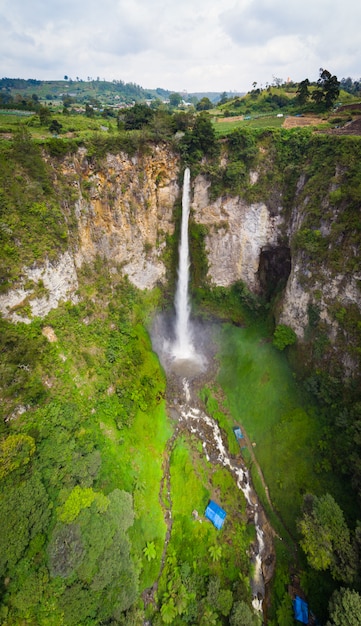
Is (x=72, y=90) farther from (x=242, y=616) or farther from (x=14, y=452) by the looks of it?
(x=242, y=616)

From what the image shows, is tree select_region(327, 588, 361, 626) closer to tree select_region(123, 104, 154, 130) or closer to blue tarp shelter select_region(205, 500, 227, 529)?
blue tarp shelter select_region(205, 500, 227, 529)

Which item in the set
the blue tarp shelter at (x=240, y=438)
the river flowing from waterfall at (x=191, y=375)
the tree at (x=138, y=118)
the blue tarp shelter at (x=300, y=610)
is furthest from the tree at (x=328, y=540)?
the tree at (x=138, y=118)

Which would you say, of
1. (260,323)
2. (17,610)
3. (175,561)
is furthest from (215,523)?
(260,323)

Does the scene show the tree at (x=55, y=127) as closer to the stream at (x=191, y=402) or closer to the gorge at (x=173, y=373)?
the gorge at (x=173, y=373)

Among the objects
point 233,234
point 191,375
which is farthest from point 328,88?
point 191,375

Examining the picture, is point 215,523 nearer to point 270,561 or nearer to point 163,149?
point 270,561

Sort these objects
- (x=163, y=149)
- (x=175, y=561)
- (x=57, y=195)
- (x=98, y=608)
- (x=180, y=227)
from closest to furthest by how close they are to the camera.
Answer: (x=98, y=608) < (x=175, y=561) < (x=57, y=195) < (x=163, y=149) < (x=180, y=227)
